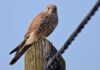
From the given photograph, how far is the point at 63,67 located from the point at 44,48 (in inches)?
8.0

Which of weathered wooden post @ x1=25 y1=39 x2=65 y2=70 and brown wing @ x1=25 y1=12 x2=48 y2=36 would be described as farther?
→ brown wing @ x1=25 y1=12 x2=48 y2=36

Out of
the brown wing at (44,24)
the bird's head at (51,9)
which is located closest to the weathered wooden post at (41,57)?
the brown wing at (44,24)

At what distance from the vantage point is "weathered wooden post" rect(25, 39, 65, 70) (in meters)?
2.43

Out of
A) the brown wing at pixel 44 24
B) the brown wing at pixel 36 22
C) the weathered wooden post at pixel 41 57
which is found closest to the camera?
the weathered wooden post at pixel 41 57

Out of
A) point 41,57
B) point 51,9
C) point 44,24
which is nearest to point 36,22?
point 44,24

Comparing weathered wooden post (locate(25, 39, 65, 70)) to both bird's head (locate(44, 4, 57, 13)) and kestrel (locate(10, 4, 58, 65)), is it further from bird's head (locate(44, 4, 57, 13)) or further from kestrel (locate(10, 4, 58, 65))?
bird's head (locate(44, 4, 57, 13))

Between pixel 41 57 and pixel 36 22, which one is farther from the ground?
pixel 41 57

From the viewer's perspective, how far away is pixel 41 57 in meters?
2.46

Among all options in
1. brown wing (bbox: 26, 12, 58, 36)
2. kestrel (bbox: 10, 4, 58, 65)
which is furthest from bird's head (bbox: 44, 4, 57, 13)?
brown wing (bbox: 26, 12, 58, 36)

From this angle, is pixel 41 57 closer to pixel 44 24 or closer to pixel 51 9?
pixel 44 24

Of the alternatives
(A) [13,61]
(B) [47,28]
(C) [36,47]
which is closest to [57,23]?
(B) [47,28]

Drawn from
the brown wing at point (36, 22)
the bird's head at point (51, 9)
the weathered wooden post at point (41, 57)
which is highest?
the weathered wooden post at point (41, 57)

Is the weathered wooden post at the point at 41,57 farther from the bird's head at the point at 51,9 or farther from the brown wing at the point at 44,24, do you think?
the bird's head at the point at 51,9

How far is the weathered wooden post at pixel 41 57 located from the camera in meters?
2.43
